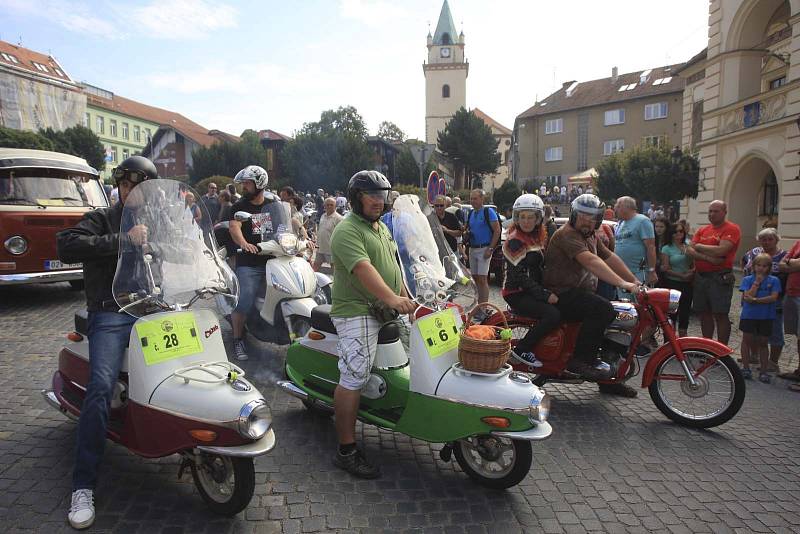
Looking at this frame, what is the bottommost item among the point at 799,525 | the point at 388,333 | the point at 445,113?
the point at 799,525

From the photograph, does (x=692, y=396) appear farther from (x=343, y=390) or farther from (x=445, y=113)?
(x=445, y=113)

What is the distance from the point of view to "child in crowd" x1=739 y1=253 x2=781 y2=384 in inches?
235

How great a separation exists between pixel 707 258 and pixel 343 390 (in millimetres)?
5212

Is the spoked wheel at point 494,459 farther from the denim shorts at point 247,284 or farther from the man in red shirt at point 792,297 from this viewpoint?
the man in red shirt at point 792,297

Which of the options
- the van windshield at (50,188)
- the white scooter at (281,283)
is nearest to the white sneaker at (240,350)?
the white scooter at (281,283)

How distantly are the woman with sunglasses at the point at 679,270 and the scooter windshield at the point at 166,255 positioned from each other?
573cm

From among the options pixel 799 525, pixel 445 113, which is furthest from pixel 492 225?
pixel 445 113

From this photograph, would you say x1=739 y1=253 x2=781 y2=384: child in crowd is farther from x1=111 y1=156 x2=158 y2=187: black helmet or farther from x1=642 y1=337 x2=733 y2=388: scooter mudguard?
x1=111 y1=156 x2=158 y2=187: black helmet

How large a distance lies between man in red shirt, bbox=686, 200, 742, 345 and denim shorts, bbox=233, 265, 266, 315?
5194mm

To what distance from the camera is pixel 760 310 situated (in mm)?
5996

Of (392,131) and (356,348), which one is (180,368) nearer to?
(356,348)

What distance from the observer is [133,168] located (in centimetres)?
329

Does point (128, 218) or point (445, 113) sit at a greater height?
point (445, 113)

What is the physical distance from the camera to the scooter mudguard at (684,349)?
4.47 meters
